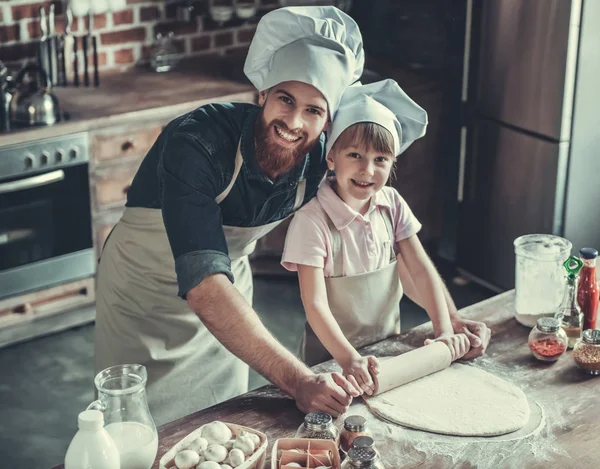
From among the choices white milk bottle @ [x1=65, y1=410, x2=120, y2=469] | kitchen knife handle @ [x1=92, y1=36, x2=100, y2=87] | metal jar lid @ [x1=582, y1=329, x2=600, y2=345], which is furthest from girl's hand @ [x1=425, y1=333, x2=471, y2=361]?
kitchen knife handle @ [x1=92, y1=36, x2=100, y2=87]

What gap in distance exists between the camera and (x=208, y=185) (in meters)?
1.97

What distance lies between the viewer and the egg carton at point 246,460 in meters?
1.54

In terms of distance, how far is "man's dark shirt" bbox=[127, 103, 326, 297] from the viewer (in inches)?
74.3

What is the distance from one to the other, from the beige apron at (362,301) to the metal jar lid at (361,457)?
26.0 inches

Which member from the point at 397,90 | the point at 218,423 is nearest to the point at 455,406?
the point at 218,423

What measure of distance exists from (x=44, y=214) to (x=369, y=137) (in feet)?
6.30

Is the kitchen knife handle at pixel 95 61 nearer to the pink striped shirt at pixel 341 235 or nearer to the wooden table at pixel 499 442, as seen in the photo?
the pink striped shirt at pixel 341 235

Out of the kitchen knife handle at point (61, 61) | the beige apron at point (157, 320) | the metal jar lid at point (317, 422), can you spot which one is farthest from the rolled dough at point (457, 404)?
the kitchen knife handle at point (61, 61)

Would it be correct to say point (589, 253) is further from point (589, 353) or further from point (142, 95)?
point (142, 95)

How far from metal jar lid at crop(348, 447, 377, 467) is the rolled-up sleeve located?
54 centimetres

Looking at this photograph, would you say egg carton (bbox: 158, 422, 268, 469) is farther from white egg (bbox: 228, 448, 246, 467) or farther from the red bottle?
the red bottle

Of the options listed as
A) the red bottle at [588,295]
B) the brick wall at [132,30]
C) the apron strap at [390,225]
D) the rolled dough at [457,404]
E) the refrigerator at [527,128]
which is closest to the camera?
the rolled dough at [457,404]

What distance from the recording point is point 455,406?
1.86m

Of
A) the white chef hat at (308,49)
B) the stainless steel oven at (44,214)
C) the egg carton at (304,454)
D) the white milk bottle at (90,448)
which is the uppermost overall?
the white chef hat at (308,49)
